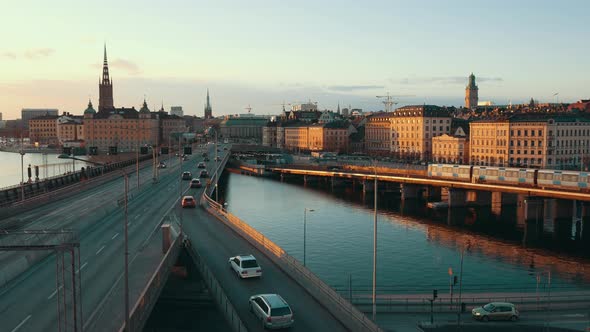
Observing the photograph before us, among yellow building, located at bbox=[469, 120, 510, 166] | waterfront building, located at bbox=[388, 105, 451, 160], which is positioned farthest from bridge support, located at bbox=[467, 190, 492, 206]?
waterfront building, located at bbox=[388, 105, 451, 160]

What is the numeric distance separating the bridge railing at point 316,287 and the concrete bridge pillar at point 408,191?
5895cm

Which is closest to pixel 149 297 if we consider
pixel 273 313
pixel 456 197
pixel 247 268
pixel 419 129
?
pixel 273 313

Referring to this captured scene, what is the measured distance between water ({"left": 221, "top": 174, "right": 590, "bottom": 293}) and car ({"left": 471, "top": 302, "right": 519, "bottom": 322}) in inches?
405

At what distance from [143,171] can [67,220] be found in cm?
6709

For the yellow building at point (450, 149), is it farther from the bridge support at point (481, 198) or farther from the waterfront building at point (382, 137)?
the bridge support at point (481, 198)

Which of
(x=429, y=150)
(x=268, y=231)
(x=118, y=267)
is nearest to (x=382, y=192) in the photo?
(x=268, y=231)

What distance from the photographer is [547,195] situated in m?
72.9

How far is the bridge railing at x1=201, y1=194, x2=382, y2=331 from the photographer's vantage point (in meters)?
23.6

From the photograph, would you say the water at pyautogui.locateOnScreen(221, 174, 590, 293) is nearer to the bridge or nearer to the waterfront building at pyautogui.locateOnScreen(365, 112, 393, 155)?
the bridge

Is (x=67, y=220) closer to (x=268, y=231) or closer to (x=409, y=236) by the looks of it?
(x=268, y=231)

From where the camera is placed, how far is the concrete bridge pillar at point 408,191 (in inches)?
3952

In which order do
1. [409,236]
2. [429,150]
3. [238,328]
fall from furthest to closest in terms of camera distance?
1. [429,150]
2. [409,236]
3. [238,328]

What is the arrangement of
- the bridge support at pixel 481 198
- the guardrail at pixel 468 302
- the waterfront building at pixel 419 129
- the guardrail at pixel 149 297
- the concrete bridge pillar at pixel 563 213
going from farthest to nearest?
the waterfront building at pixel 419 129 < the bridge support at pixel 481 198 < the concrete bridge pillar at pixel 563 213 < the guardrail at pixel 468 302 < the guardrail at pixel 149 297

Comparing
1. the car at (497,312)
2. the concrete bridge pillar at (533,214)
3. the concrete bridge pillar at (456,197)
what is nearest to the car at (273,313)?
the car at (497,312)
